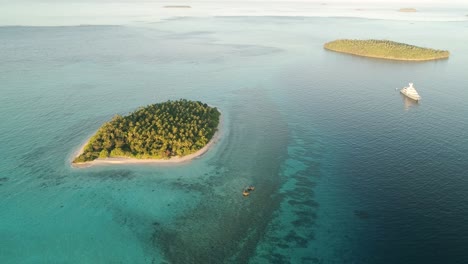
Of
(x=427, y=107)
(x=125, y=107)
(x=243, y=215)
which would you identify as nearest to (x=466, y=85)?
(x=427, y=107)

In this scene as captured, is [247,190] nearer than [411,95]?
Yes

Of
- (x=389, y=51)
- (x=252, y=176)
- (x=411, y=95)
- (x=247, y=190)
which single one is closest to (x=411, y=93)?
(x=411, y=95)

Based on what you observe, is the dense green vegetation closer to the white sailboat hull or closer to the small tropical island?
the white sailboat hull

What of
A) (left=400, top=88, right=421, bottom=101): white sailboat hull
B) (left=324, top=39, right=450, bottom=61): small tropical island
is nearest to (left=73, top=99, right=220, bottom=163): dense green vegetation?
(left=400, top=88, right=421, bottom=101): white sailboat hull

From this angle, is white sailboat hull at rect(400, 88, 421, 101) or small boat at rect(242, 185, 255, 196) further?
white sailboat hull at rect(400, 88, 421, 101)

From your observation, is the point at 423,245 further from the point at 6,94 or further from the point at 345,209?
the point at 6,94

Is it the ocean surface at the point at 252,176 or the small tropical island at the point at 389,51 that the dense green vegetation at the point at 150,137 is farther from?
the small tropical island at the point at 389,51

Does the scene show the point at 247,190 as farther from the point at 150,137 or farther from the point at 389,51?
the point at 389,51
